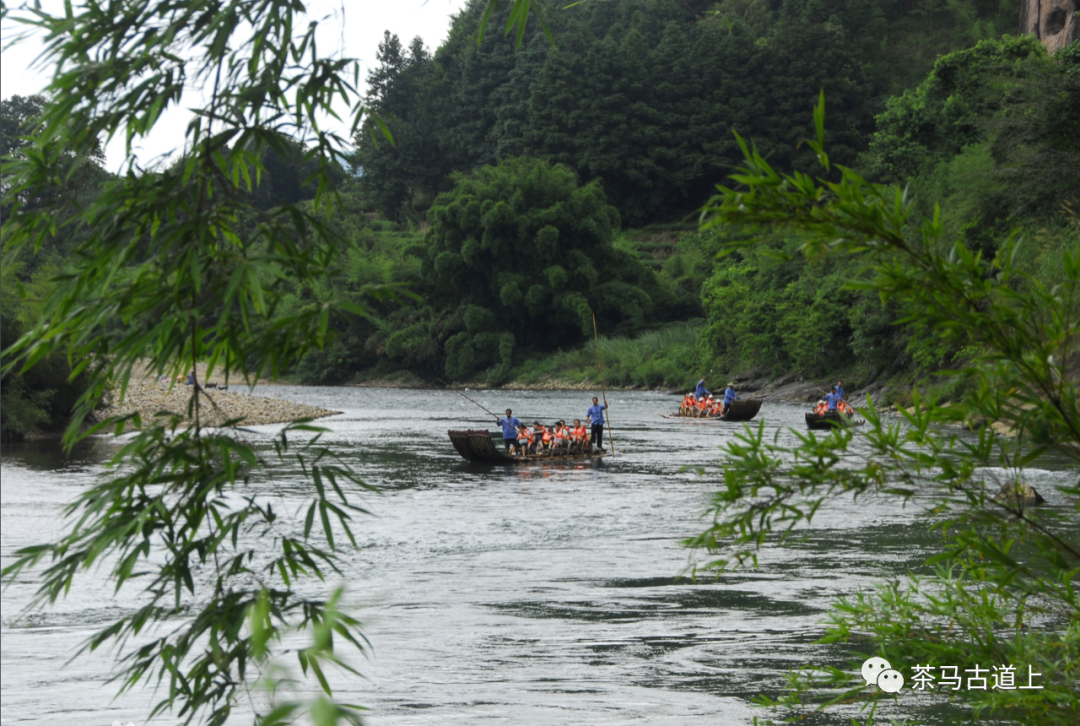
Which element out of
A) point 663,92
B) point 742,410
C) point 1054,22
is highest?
point 663,92

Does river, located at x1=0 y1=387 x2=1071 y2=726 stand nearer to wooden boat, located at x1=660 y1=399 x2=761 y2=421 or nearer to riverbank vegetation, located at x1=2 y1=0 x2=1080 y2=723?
riverbank vegetation, located at x1=2 y1=0 x2=1080 y2=723

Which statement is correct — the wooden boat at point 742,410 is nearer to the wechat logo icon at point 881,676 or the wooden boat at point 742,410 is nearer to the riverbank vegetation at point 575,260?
the riverbank vegetation at point 575,260

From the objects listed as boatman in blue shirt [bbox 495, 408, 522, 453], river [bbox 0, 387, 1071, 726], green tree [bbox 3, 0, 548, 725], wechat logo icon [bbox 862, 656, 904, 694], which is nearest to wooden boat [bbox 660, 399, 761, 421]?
river [bbox 0, 387, 1071, 726]

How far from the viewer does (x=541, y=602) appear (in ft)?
38.4

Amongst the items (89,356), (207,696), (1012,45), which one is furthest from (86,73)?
(1012,45)

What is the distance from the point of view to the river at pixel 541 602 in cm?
839

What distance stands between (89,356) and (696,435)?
27.8m

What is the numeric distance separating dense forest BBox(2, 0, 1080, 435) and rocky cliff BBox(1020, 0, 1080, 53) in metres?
2.47

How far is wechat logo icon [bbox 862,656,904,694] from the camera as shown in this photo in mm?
4593

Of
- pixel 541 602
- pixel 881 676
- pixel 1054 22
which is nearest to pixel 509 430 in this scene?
pixel 541 602

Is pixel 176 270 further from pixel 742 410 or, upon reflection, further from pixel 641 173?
pixel 641 173

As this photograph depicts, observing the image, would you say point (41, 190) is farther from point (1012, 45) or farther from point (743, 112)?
point (743, 112)

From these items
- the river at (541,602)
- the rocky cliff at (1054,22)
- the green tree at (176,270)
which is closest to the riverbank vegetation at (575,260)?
the green tree at (176,270)

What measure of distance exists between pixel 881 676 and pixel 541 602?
735 centimetres
